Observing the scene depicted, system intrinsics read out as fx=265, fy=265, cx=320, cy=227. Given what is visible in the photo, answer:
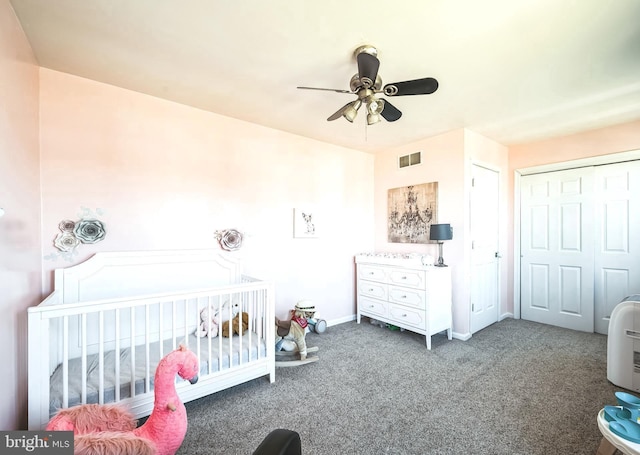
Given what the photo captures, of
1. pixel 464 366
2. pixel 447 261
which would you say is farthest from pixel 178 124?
pixel 464 366

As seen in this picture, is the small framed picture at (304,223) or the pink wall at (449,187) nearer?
the pink wall at (449,187)

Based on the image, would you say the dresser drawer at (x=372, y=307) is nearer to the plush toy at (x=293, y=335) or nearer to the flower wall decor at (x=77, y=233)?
the plush toy at (x=293, y=335)

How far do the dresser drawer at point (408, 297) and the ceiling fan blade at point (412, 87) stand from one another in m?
1.99

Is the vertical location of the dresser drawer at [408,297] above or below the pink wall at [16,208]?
below

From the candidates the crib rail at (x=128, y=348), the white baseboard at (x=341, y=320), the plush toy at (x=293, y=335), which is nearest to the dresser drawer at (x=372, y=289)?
the white baseboard at (x=341, y=320)

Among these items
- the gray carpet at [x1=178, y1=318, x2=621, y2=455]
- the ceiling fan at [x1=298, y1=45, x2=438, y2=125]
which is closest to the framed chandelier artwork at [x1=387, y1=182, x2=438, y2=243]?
the gray carpet at [x1=178, y1=318, x2=621, y2=455]

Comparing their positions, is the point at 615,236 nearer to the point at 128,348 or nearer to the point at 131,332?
the point at 131,332

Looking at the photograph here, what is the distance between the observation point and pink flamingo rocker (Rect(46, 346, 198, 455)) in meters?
1.09

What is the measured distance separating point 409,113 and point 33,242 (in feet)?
10.5

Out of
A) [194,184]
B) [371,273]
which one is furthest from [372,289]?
[194,184]

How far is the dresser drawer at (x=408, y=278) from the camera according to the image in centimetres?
284

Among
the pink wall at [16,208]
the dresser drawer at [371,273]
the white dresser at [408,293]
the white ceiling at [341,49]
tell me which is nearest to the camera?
the pink wall at [16,208]

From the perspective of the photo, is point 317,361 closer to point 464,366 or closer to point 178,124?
point 464,366

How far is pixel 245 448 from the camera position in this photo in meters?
1.51
